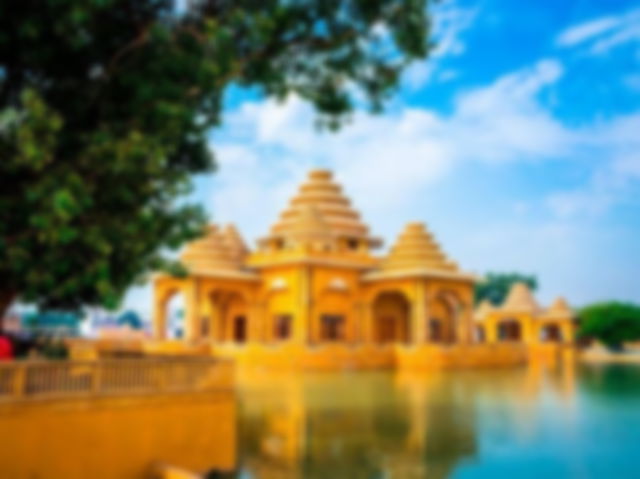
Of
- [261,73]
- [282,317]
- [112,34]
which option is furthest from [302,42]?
[282,317]

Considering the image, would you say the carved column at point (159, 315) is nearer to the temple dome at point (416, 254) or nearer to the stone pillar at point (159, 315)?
the stone pillar at point (159, 315)

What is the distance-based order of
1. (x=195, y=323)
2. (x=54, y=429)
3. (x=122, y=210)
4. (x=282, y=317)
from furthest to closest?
(x=282, y=317), (x=195, y=323), (x=122, y=210), (x=54, y=429)

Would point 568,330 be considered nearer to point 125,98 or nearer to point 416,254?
point 416,254

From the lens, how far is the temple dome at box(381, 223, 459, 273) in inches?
1299

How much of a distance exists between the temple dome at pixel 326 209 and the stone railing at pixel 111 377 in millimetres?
26038

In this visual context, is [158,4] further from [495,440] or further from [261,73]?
[495,440]

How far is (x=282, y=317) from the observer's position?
3584 cm

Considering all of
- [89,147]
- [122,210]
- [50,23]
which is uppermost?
[50,23]

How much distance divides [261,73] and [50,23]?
3.41m

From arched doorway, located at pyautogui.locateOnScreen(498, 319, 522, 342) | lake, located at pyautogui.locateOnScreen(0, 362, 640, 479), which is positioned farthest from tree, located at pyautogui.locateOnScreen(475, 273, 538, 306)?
lake, located at pyautogui.locateOnScreen(0, 362, 640, 479)

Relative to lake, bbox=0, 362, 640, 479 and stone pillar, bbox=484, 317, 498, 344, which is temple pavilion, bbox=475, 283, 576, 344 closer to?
stone pillar, bbox=484, 317, 498, 344

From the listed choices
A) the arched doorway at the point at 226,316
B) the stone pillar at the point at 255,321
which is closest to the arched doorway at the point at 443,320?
the stone pillar at the point at 255,321

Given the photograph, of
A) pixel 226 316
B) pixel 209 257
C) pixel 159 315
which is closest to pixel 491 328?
pixel 226 316

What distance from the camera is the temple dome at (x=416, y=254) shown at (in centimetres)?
3300
